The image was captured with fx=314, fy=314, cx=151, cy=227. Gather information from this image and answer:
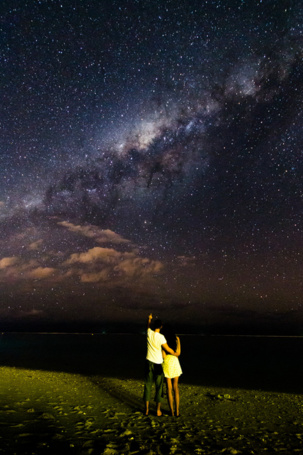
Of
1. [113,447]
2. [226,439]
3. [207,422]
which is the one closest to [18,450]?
[113,447]

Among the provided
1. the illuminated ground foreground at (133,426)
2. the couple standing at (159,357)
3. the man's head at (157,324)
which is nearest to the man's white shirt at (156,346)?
the couple standing at (159,357)

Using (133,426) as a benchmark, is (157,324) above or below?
above

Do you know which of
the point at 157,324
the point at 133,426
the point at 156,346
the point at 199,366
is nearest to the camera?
the point at 133,426

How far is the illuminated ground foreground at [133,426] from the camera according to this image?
5227mm

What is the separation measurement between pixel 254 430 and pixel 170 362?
89.6 inches

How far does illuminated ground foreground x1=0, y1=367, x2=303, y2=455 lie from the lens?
5227 mm

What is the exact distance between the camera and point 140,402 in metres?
9.25

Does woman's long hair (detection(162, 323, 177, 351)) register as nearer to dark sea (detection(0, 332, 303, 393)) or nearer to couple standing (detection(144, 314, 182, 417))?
couple standing (detection(144, 314, 182, 417))

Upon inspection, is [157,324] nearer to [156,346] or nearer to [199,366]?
[156,346]

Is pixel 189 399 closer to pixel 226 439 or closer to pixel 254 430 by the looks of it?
pixel 254 430

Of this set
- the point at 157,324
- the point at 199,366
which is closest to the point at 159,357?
the point at 157,324

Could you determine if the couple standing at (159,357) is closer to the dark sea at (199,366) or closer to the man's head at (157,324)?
the man's head at (157,324)

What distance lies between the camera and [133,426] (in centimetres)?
639

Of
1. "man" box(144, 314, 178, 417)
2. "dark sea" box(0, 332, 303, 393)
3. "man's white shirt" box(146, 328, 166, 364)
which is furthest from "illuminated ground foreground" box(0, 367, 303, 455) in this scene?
"dark sea" box(0, 332, 303, 393)
